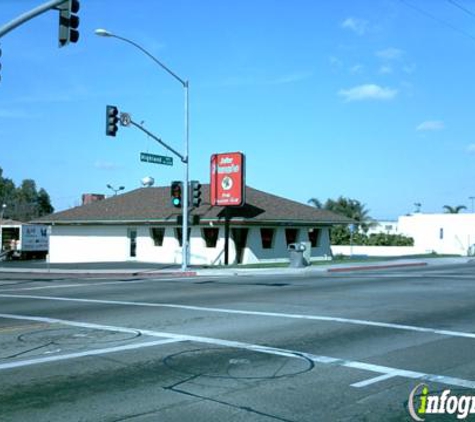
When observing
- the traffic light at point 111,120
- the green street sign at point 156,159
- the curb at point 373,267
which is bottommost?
the curb at point 373,267

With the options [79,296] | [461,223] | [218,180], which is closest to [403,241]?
[461,223]

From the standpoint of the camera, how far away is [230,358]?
862 centimetres

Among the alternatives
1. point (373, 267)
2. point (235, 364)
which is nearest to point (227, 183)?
point (373, 267)

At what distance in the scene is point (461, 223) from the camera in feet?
214

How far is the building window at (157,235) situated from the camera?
129ft

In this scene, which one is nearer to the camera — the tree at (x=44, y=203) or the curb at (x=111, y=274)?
the curb at (x=111, y=274)

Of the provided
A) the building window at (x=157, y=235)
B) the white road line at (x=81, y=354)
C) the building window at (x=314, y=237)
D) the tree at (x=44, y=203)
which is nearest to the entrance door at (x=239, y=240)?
the building window at (x=157, y=235)

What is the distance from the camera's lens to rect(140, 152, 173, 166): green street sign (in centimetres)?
2814

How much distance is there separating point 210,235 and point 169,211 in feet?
11.3

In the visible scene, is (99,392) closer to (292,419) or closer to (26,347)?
(292,419)

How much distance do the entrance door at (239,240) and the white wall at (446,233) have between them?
101 feet

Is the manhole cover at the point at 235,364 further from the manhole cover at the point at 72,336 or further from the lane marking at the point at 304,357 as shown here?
the manhole cover at the point at 72,336

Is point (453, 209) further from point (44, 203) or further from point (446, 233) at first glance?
point (44, 203)

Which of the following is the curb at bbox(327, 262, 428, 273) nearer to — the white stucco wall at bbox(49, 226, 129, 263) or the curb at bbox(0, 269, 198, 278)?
the curb at bbox(0, 269, 198, 278)
